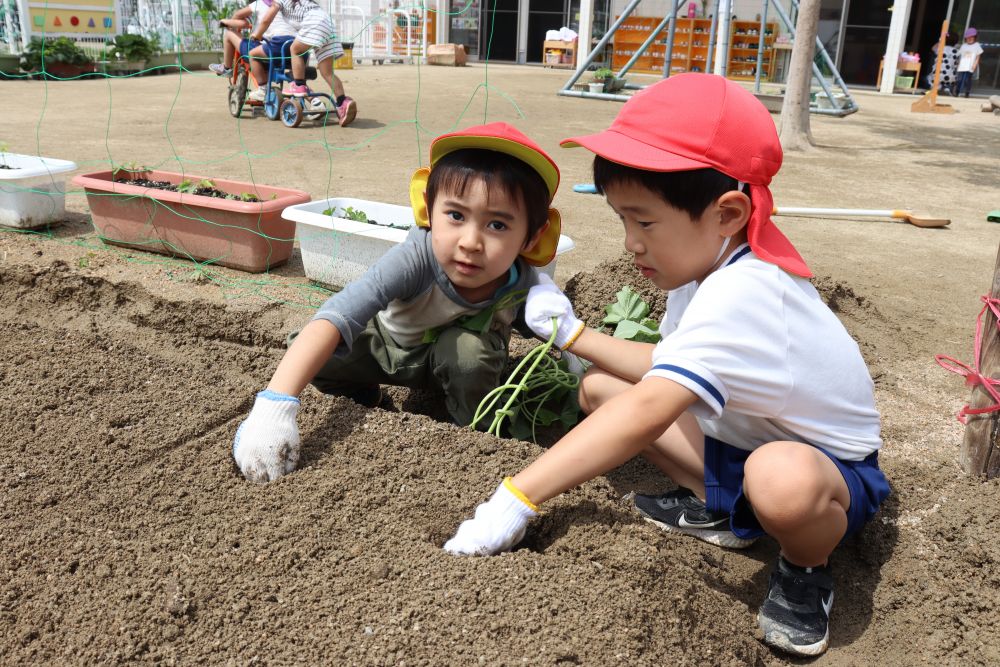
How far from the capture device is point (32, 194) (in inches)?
152

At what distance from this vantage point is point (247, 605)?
4.67ft

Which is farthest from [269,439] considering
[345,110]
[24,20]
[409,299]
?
[24,20]

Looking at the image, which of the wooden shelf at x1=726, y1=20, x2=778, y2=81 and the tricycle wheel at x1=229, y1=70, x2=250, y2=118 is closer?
the tricycle wheel at x1=229, y1=70, x2=250, y2=118

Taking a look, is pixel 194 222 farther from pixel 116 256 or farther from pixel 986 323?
A: pixel 986 323

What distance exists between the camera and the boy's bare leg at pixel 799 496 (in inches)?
58.8

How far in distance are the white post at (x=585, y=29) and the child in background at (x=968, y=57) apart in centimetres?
673

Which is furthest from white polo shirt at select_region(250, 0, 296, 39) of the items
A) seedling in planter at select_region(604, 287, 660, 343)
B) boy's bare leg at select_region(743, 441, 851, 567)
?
boy's bare leg at select_region(743, 441, 851, 567)

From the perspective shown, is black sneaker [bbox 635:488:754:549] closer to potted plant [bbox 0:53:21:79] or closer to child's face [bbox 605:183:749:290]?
child's face [bbox 605:183:749:290]

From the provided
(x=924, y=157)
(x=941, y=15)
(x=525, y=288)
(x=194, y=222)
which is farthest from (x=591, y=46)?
(x=525, y=288)

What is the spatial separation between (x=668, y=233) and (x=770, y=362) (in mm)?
317

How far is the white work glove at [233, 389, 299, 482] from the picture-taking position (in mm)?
1774

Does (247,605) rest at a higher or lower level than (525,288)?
Answer: lower

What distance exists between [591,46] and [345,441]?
17382 mm

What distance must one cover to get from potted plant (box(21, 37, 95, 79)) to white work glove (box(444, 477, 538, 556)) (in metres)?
12.6
